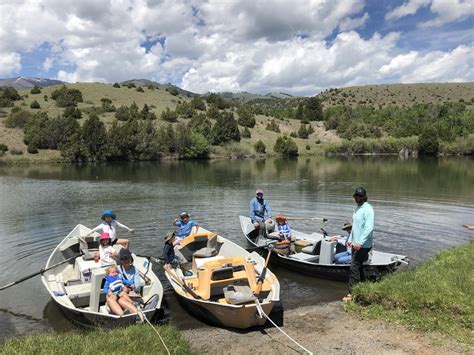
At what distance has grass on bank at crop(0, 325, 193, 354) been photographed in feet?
21.8

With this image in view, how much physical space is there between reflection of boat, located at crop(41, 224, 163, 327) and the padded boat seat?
1539 millimetres

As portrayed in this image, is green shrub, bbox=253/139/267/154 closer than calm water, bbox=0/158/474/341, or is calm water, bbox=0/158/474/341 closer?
calm water, bbox=0/158/474/341

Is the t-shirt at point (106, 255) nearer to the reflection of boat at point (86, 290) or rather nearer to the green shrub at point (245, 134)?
the reflection of boat at point (86, 290)

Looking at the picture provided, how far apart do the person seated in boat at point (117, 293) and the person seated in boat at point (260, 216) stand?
281 inches

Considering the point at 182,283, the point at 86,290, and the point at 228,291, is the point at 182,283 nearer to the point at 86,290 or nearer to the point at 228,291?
the point at 228,291

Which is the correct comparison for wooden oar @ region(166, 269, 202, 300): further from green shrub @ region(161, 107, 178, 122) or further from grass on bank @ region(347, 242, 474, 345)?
green shrub @ region(161, 107, 178, 122)

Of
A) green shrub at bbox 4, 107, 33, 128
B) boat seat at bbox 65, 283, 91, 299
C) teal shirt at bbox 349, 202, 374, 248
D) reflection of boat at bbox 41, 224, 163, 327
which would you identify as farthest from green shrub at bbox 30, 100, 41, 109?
teal shirt at bbox 349, 202, 374, 248

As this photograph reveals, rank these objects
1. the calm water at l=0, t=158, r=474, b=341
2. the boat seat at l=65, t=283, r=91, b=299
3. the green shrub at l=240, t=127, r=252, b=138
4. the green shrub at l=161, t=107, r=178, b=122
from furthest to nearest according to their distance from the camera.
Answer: the green shrub at l=240, t=127, r=252, b=138 → the green shrub at l=161, t=107, r=178, b=122 → the calm water at l=0, t=158, r=474, b=341 → the boat seat at l=65, t=283, r=91, b=299

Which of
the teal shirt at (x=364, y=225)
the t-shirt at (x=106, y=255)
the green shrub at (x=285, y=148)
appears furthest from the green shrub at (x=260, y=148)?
the teal shirt at (x=364, y=225)

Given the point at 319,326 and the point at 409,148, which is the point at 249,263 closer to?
the point at 319,326

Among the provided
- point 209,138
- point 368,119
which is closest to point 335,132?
point 368,119

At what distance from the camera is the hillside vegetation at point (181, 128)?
6825 cm

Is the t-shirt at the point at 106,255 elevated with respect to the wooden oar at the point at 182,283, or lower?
elevated

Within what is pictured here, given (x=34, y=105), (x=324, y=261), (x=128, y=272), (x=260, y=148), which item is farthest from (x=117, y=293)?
(x=34, y=105)
